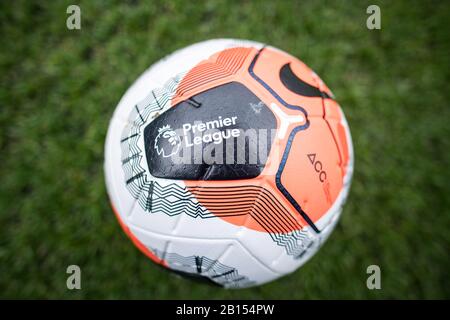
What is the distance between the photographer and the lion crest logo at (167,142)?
107cm

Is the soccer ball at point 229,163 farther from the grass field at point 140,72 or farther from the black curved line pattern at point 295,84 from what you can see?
the grass field at point 140,72

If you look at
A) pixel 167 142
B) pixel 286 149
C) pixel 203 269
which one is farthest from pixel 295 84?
pixel 203 269

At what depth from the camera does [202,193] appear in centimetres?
105

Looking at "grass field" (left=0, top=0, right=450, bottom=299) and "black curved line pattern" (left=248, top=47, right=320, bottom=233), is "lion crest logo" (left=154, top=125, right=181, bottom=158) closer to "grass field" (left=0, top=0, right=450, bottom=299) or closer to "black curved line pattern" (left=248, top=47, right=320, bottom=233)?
"black curved line pattern" (left=248, top=47, right=320, bottom=233)

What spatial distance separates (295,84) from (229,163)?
408mm

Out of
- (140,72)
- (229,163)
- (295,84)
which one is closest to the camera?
(229,163)

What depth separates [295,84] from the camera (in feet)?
3.94

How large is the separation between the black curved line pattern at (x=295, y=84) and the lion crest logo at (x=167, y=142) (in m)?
0.44

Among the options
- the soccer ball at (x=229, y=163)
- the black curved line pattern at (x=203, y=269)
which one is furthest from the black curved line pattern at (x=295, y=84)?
the black curved line pattern at (x=203, y=269)

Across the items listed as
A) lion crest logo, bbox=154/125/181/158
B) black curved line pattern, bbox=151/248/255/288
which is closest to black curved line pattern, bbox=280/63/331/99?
lion crest logo, bbox=154/125/181/158

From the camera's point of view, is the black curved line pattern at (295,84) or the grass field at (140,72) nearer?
the black curved line pattern at (295,84)

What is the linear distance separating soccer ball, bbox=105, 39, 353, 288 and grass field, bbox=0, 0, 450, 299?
2.89 ft

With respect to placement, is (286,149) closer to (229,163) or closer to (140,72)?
(229,163)
